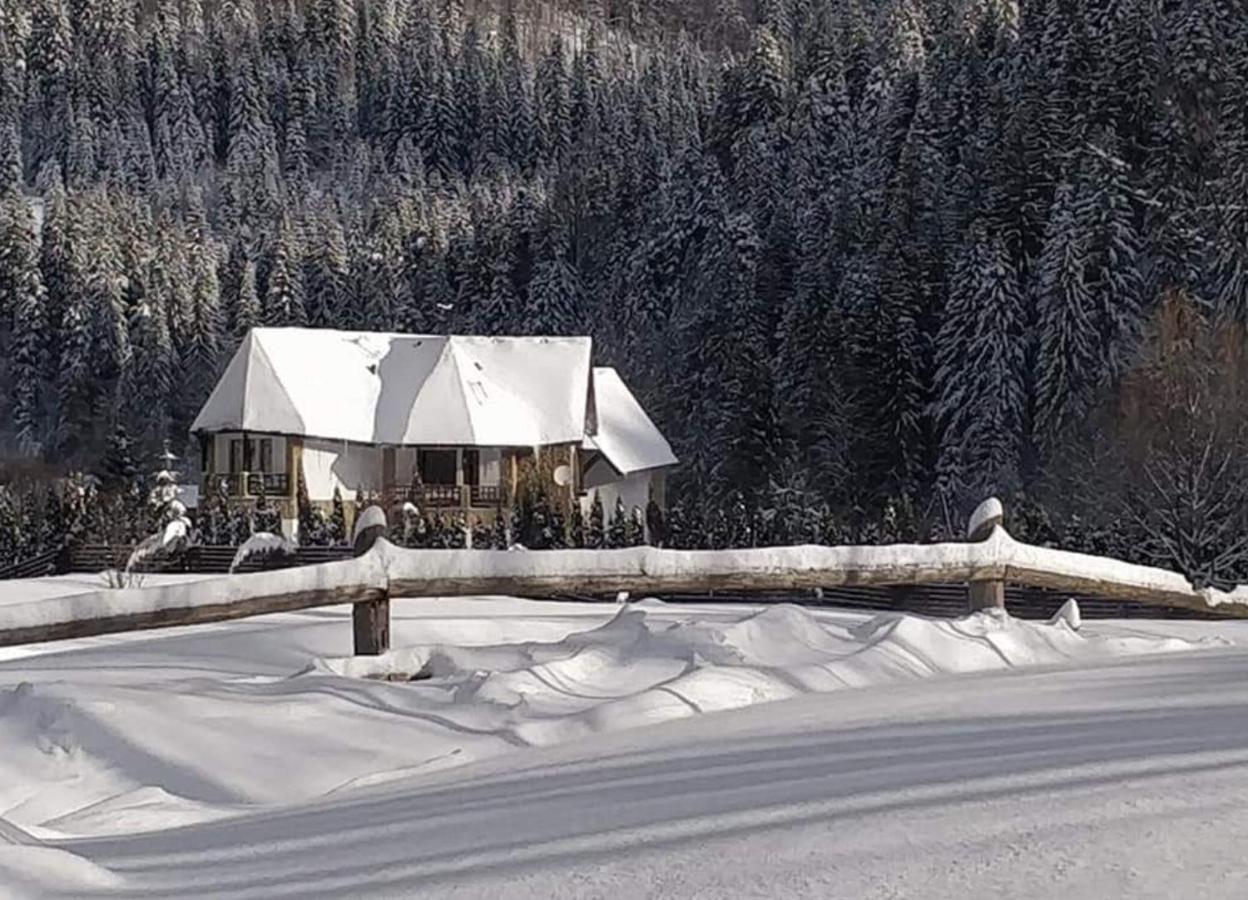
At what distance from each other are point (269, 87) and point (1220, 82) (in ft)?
352

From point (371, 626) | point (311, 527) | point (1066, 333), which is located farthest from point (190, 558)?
point (371, 626)

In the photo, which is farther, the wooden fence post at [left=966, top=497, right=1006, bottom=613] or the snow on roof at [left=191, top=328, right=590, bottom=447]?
the snow on roof at [left=191, top=328, right=590, bottom=447]

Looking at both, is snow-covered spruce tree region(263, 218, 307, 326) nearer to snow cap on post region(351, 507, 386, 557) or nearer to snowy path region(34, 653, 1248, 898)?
snow cap on post region(351, 507, 386, 557)

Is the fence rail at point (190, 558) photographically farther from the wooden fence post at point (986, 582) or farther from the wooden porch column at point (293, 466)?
the wooden fence post at point (986, 582)

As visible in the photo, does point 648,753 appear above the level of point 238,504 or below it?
above

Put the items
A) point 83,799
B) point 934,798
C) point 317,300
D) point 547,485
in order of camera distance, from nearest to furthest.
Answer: point 934,798 → point 83,799 → point 547,485 → point 317,300

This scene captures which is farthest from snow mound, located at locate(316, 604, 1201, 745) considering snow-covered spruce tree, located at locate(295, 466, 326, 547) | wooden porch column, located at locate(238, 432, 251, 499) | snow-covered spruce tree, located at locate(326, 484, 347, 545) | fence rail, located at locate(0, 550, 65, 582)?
wooden porch column, located at locate(238, 432, 251, 499)

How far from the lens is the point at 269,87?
5438 inches

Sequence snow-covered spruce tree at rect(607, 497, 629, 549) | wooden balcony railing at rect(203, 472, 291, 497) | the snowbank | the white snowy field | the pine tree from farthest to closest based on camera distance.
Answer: the pine tree → wooden balcony railing at rect(203, 472, 291, 497) → snow-covered spruce tree at rect(607, 497, 629, 549) → the snowbank → the white snowy field

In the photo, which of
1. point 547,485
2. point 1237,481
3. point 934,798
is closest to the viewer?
point 934,798

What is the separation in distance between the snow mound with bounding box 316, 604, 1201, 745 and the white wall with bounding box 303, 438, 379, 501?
119 ft

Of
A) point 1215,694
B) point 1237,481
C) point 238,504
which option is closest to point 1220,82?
point 1237,481

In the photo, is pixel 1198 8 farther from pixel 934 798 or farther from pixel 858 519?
pixel 934 798

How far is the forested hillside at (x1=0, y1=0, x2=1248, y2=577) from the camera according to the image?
1678 inches
